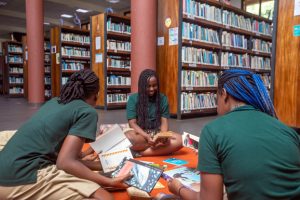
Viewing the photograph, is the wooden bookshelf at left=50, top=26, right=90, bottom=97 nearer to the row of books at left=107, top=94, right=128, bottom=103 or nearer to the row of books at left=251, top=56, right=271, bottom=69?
the row of books at left=107, top=94, right=128, bottom=103

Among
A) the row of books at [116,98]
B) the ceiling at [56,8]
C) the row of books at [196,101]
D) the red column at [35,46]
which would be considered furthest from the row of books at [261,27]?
the ceiling at [56,8]

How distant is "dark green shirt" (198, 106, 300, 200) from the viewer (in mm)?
962

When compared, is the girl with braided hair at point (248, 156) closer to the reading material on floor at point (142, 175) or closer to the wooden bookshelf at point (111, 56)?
the reading material on floor at point (142, 175)

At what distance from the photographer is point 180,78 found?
532 cm

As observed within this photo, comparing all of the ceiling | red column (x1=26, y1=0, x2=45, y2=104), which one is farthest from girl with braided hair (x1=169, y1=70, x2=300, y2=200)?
the ceiling

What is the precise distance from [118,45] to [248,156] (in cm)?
684

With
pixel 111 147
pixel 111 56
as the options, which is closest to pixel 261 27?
pixel 111 56

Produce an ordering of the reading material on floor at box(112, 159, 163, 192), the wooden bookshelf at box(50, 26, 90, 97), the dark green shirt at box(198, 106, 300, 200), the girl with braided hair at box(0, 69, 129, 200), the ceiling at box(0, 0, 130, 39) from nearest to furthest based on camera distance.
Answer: the dark green shirt at box(198, 106, 300, 200) < the girl with braided hair at box(0, 69, 129, 200) < the reading material on floor at box(112, 159, 163, 192) < the wooden bookshelf at box(50, 26, 90, 97) < the ceiling at box(0, 0, 130, 39)

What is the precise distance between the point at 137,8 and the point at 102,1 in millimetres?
8699

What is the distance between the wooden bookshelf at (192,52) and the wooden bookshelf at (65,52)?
4260 mm

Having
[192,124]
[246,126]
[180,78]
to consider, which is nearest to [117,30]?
[180,78]

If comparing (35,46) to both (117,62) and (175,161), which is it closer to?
(117,62)

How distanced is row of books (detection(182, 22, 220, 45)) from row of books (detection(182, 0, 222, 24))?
0.73 feet

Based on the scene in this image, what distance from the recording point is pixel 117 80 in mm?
7484
